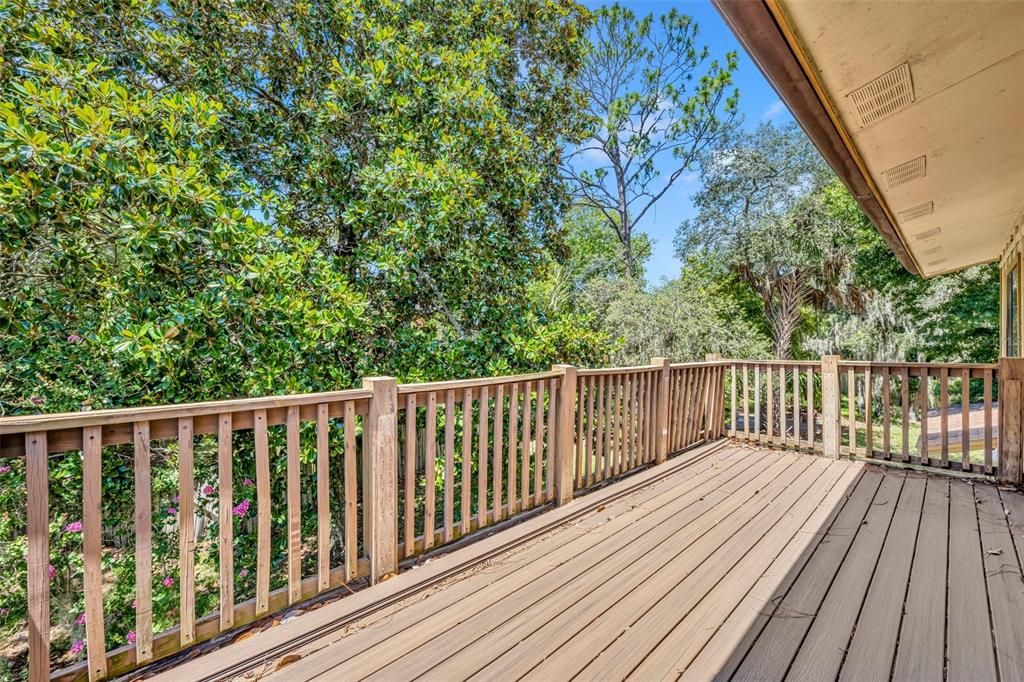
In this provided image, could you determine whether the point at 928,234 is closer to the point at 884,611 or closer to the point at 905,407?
the point at 905,407

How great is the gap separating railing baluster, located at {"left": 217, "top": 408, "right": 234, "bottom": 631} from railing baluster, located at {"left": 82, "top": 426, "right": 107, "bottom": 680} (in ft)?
1.12

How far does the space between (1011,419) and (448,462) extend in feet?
14.3

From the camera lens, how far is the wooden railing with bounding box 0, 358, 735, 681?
1463 millimetres

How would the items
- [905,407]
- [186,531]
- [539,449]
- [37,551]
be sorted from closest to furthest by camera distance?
1. [37,551]
2. [186,531]
3. [539,449]
4. [905,407]

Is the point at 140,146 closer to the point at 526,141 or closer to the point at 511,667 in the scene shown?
the point at 526,141

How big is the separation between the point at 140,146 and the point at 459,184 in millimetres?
2327

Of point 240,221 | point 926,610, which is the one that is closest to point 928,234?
point 926,610

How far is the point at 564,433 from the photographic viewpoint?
10.3ft

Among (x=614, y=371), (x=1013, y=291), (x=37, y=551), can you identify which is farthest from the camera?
(x=1013, y=291)

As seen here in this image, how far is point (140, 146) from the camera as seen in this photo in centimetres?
299

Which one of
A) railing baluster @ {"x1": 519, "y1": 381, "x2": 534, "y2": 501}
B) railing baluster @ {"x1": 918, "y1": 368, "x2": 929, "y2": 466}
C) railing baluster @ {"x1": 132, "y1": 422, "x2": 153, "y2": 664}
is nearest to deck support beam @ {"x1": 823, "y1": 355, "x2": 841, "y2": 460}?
railing baluster @ {"x1": 918, "y1": 368, "x2": 929, "y2": 466}

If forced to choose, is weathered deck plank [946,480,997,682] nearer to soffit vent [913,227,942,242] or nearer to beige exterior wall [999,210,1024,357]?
beige exterior wall [999,210,1024,357]

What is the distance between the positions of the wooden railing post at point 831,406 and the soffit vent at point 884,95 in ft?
8.41

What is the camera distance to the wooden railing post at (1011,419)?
3453 millimetres
